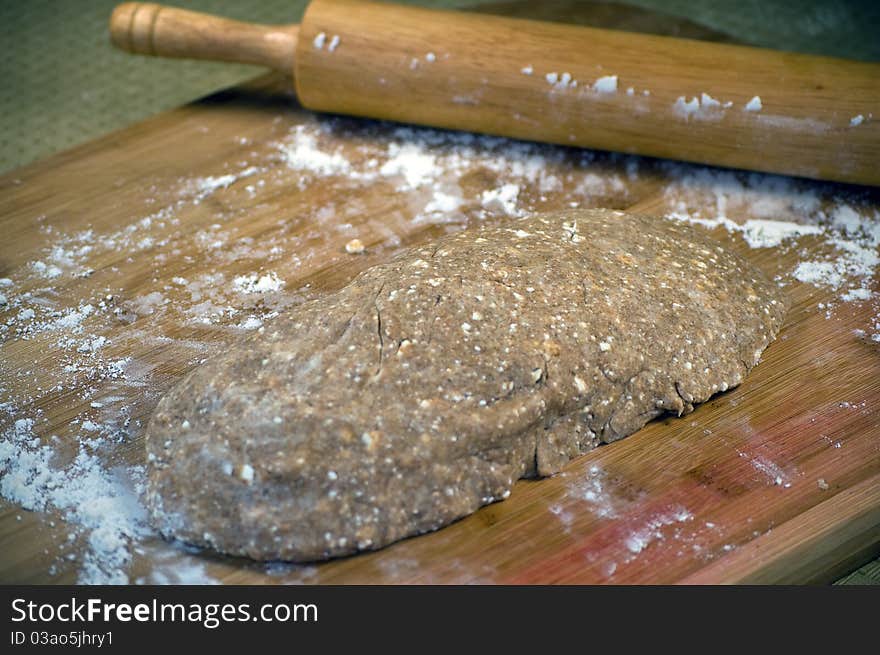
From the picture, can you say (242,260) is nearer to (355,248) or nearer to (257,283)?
(257,283)

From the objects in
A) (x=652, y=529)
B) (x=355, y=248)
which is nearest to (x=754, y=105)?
(x=355, y=248)

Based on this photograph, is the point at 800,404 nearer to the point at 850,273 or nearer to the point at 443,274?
the point at 850,273

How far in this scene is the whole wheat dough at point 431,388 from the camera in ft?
5.87

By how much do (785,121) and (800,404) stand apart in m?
0.87

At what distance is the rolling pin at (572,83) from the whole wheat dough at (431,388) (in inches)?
23.7

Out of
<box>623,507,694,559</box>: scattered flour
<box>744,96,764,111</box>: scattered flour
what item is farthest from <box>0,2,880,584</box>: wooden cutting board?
<box>744,96,764,111</box>: scattered flour

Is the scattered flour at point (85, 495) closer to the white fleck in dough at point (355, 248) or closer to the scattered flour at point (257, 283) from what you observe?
the scattered flour at point (257, 283)

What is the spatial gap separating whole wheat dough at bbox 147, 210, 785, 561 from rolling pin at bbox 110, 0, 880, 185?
60 cm

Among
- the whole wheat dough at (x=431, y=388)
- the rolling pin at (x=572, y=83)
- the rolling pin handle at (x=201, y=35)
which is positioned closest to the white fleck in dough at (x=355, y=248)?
the whole wheat dough at (x=431, y=388)

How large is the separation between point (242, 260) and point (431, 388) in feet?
2.76

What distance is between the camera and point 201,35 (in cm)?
287
